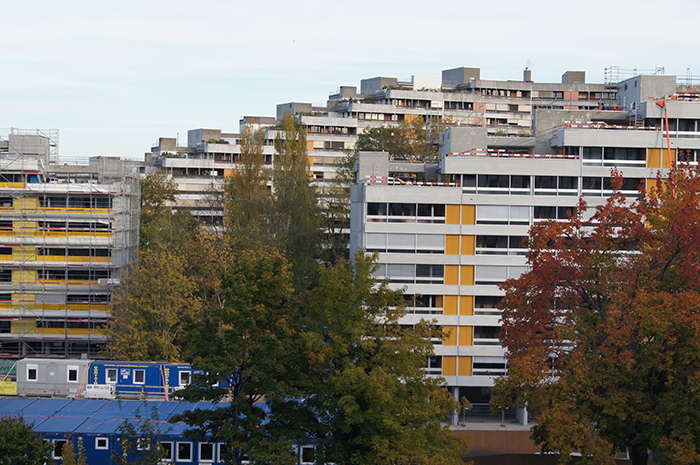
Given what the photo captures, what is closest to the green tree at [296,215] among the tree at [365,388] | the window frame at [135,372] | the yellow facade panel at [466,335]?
the yellow facade panel at [466,335]

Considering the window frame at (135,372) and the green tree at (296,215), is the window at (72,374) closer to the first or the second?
the window frame at (135,372)

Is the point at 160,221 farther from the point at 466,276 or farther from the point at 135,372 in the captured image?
the point at 466,276

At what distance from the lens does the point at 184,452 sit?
3625 cm

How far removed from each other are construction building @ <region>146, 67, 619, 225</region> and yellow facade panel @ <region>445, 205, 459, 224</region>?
125 feet

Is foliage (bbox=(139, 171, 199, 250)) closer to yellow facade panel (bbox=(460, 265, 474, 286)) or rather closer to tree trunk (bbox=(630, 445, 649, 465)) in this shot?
yellow facade panel (bbox=(460, 265, 474, 286))

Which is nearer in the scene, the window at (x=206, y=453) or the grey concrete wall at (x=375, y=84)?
the window at (x=206, y=453)

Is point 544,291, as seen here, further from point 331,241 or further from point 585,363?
point 331,241

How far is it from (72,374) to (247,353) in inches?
897

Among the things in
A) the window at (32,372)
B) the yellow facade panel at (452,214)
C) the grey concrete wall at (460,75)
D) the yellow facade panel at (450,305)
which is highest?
the grey concrete wall at (460,75)

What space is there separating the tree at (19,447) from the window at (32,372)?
58.6 ft

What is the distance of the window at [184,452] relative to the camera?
119 ft

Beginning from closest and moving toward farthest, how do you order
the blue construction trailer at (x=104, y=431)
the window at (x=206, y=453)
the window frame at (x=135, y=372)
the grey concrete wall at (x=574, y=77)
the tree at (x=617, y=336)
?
1. the tree at (x=617, y=336)
2. the blue construction trailer at (x=104, y=431)
3. the window at (x=206, y=453)
4. the window frame at (x=135, y=372)
5. the grey concrete wall at (x=574, y=77)

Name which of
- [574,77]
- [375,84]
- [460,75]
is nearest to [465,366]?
[375,84]

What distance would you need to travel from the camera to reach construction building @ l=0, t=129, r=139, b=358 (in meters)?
51.8
